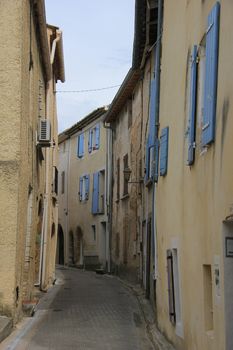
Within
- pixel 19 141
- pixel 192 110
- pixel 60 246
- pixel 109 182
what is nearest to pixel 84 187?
pixel 109 182

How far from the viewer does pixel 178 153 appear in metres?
9.74

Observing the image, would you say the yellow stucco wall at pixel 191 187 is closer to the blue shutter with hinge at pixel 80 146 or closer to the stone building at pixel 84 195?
the stone building at pixel 84 195

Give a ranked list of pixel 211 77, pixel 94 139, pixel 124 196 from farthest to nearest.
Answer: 1. pixel 94 139
2. pixel 124 196
3. pixel 211 77

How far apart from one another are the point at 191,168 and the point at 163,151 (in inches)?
104

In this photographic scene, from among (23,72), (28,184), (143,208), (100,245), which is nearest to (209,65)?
(23,72)

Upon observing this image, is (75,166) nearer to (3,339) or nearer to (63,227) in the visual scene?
(63,227)

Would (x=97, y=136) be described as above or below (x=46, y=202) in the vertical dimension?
above

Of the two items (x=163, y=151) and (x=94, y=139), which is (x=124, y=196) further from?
(x=163, y=151)

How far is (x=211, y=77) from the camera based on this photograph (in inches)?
280

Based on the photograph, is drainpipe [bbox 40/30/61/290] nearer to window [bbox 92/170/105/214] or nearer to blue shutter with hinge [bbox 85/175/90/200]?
window [bbox 92/170/105/214]

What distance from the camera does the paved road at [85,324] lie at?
33.9 feet

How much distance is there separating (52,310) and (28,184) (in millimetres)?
3058

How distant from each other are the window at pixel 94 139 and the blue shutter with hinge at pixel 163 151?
57.5ft

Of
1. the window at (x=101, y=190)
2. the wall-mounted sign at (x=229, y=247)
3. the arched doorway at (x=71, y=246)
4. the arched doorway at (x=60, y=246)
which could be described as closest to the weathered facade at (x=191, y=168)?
the wall-mounted sign at (x=229, y=247)
